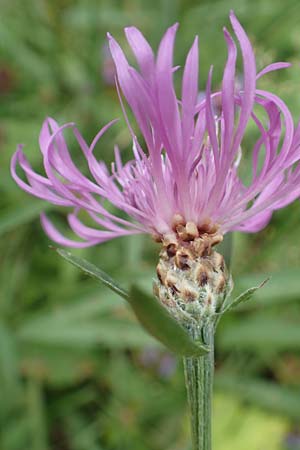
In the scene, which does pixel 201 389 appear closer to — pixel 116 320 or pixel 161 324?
pixel 161 324

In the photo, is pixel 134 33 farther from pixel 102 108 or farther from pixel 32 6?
pixel 32 6

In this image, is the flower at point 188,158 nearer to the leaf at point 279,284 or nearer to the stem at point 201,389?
the stem at point 201,389

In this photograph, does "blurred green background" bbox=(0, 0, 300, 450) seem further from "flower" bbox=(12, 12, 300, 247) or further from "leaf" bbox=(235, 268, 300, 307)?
"flower" bbox=(12, 12, 300, 247)

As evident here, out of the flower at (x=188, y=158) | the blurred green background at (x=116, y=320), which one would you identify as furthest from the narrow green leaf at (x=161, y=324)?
the blurred green background at (x=116, y=320)

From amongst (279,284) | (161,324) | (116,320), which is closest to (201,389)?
(161,324)

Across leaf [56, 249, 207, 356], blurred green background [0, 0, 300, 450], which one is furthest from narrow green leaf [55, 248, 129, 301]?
blurred green background [0, 0, 300, 450]
